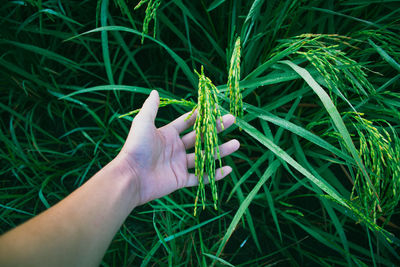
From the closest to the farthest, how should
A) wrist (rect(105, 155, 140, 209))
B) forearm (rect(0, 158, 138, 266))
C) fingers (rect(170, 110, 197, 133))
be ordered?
forearm (rect(0, 158, 138, 266)), wrist (rect(105, 155, 140, 209)), fingers (rect(170, 110, 197, 133))

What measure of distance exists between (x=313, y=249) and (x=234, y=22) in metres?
0.97

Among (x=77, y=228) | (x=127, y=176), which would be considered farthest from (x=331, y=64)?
(x=77, y=228)

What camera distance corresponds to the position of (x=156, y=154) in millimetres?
901

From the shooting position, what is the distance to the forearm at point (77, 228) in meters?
0.61

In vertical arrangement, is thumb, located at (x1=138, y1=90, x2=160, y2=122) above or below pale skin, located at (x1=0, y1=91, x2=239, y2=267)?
above

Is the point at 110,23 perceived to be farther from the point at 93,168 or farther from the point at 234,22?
the point at 93,168

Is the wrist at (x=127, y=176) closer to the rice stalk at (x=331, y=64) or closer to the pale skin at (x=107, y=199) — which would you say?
the pale skin at (x=107, y=199)

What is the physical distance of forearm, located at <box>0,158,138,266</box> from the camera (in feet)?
2.01

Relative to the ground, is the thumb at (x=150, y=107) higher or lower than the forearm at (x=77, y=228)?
higher

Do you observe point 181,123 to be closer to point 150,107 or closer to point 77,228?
point 150,107

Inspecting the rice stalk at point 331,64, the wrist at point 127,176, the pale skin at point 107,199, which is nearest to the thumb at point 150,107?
the pale skin at point 107,199

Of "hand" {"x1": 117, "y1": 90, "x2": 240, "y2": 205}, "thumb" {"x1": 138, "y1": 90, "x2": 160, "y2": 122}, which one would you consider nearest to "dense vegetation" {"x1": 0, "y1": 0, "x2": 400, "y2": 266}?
"hand" {"x1": 117, "y1": 90, "x2": 240, "y2": 205}

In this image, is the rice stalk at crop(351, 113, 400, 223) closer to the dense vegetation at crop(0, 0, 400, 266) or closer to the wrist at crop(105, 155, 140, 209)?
the dense vegetation at crop(0, 0, 400, 266)

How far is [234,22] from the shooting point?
101 centimetres
